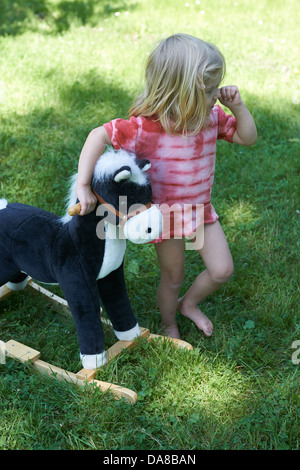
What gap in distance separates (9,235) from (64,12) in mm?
4445

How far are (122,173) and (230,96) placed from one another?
58 centimetres

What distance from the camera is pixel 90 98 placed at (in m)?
4.11

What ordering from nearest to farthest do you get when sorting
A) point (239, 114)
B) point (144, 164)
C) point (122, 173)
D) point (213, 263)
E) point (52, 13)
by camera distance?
point (122, 173), point (144, 164), point (239, 114), point (213, 263), point (52, 13)

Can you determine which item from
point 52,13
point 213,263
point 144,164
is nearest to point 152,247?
point 213,263

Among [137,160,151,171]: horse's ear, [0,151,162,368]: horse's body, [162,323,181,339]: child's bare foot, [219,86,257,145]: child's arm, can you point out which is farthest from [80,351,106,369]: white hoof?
[219,86,257,145]: child's arm

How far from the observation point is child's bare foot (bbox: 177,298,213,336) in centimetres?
234

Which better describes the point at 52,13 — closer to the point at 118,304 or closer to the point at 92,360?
the point at 118,304

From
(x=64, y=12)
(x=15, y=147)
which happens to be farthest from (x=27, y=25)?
(x=15, y=147)

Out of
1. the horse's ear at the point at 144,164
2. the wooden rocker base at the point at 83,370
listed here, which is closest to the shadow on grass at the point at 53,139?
the wooden rocker base at the point at 83,370

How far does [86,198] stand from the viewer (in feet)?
5.98

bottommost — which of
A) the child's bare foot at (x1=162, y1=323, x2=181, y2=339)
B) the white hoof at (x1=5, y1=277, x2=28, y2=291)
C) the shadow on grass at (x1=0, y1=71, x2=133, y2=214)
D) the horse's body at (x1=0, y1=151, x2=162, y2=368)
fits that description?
the child's bare foot at (x1=162, y1=323, x2=181, y2=339)

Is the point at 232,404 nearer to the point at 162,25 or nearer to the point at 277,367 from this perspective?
the point at 277,367

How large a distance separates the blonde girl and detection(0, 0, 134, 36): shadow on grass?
12.1 ft

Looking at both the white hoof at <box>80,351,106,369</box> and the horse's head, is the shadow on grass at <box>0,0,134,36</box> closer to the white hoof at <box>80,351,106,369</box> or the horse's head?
the horse's head
